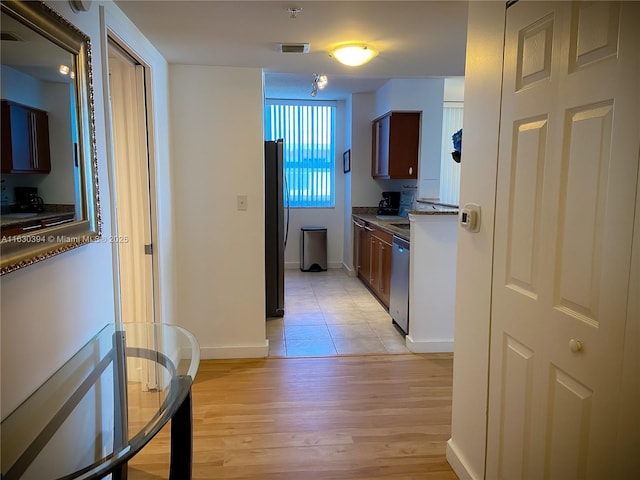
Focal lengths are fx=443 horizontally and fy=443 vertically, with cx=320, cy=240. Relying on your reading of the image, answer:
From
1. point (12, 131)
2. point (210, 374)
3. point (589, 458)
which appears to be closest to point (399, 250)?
point (210, 374)

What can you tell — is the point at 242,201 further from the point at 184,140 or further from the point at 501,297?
the point at 501,297

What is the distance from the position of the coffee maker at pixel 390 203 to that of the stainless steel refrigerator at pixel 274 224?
205 centimetres

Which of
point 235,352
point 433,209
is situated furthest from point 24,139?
point 433,209

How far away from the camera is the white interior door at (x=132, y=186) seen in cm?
260

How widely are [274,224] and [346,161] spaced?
8.25 ft

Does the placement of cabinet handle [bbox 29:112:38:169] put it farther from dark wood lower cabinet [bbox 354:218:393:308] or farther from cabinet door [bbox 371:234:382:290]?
cabinet door [bbox 371:234:382:290]

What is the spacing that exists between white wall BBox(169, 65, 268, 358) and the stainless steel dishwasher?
120 cm

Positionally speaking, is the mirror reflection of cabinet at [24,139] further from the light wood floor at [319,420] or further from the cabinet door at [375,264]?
the cabinet door at [375,264]

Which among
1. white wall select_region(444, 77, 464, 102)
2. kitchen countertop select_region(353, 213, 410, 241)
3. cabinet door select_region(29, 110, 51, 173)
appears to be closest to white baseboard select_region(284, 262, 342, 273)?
kitchen countertop select_region(353, 213, 410, 241)

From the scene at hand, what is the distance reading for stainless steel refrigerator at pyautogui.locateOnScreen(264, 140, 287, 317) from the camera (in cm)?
413

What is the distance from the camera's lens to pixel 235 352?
11.2ft

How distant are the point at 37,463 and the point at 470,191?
5.75ft

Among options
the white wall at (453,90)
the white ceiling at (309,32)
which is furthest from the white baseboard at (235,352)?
the white wall at (453,90)

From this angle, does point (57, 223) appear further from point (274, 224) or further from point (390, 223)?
point (390, 223)
